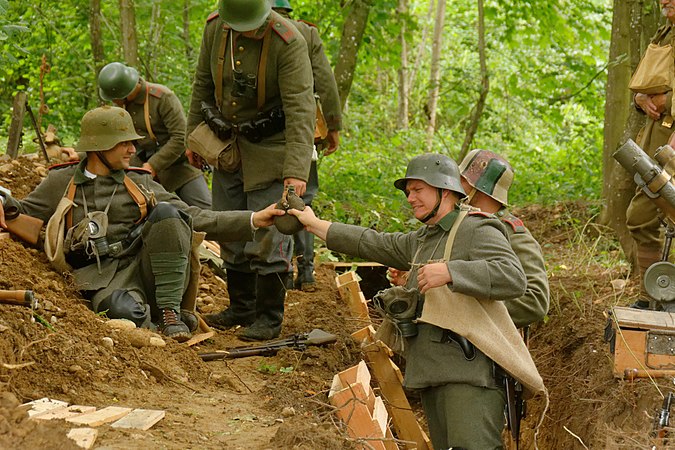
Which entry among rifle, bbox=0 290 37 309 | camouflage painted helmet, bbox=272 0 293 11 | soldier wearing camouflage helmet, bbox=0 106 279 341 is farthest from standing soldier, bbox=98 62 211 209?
rifle, bbox=0 290 37 309

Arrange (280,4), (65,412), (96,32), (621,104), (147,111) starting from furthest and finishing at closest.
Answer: (96,32)
(621,104)
(147,111)
(280,4)
(65,412)

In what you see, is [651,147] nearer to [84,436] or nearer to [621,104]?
[621,104]

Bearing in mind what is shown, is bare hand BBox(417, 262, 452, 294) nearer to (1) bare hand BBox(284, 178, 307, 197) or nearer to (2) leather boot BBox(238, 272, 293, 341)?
(1) bare hand BBox(284, 178, 307, 197)

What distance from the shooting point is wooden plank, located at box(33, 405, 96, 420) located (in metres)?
3.81

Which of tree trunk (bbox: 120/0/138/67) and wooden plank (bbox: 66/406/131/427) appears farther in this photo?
tree trunk (bbox: 120/0/138/67)

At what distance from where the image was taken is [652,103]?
6570mm

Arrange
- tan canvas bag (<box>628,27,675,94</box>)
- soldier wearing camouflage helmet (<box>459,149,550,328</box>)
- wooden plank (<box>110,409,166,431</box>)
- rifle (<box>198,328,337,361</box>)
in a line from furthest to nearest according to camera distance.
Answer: tan canvas bag (<box>628,27,675,94</box>), rifle (<box>198,328,337,361</box>), soldier wearing camouflage helmet (<box>459,149,550,328</box>), wooden plank (<box>110,409,166,431</box>)

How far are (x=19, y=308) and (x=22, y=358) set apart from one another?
0.54m

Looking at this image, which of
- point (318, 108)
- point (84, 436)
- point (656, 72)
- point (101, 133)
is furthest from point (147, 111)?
point (84, 436)

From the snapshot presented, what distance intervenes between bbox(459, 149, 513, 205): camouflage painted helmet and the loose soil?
1.22 metres

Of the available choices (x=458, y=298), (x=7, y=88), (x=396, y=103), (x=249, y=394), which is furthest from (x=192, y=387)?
(x=396, y=103)

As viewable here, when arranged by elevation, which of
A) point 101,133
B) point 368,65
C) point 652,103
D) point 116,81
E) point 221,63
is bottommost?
point 368,65

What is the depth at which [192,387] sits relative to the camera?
5.12m

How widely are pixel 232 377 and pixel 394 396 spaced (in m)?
1.10
